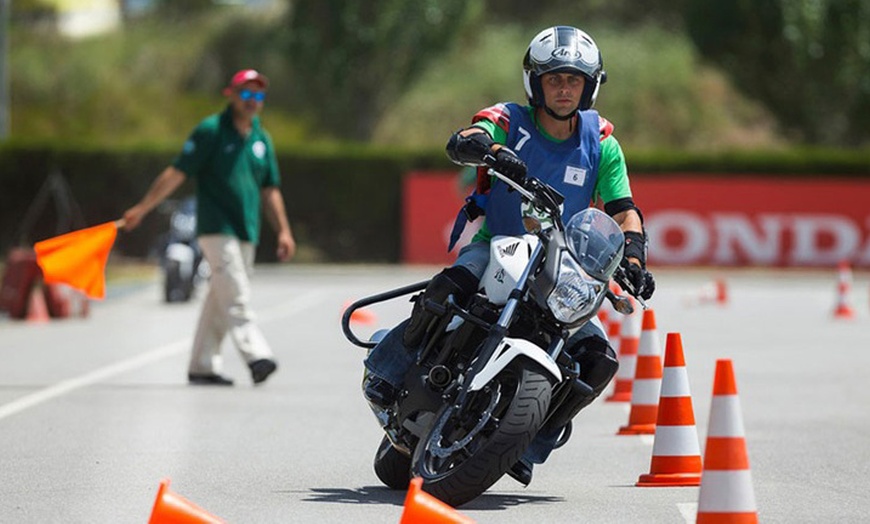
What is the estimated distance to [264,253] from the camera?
38656 millimetres

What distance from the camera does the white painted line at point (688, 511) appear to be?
7777mm

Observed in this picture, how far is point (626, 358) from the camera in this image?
1320 centimetres

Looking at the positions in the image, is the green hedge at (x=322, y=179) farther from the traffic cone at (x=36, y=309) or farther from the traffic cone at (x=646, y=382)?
the traffic cone at (x=646, y=382)

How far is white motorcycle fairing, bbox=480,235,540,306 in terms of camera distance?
26.6ft

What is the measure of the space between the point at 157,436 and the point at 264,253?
27.9 metres

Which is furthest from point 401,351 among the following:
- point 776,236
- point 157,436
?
point 776,236

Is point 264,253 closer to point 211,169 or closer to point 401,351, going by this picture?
point 211,169

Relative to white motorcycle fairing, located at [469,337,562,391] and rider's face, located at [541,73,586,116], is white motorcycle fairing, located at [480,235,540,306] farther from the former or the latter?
rider's face, located at [541,73,586,116]

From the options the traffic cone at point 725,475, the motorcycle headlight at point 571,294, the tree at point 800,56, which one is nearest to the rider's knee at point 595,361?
the motorcycle headlight at point 571,294

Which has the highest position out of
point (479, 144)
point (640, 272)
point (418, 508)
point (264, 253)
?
point (479, 144)

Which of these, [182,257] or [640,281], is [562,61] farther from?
[182,257]

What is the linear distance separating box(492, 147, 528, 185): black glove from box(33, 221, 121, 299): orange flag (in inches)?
224

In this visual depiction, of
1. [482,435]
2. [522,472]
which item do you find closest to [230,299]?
[522,472]

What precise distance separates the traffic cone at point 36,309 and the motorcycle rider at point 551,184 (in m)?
13.3
